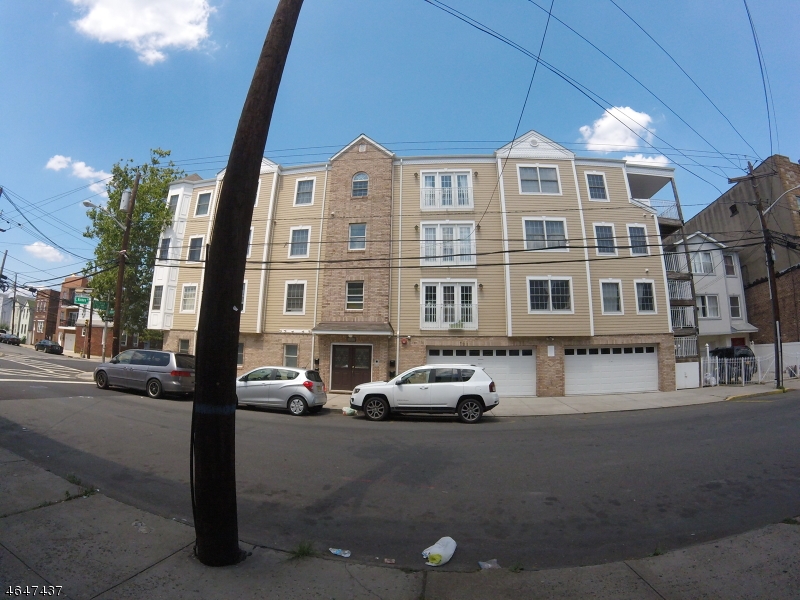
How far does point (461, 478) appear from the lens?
6.20 meters

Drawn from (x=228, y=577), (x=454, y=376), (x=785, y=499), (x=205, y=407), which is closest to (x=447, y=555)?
(x=228, y=577)

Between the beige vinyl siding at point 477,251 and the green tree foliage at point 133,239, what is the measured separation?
1928 cm

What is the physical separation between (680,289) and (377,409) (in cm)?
1900

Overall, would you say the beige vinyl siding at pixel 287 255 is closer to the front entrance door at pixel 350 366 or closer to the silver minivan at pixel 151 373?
the front entrance door at pixel 350 366

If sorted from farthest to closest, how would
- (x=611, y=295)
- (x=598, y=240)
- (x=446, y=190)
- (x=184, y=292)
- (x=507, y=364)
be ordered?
(x=184, y=292)
(x=446, y=190)
(x=598, y=240)
(x=611, y=295)
(x=507, y=364)

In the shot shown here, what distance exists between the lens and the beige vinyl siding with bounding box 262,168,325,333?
20.4 meters

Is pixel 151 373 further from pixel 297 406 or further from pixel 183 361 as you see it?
pixel 297 406

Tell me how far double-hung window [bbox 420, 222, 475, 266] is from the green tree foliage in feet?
66.6

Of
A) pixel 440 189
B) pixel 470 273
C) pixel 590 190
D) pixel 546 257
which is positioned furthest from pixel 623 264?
pixel 440 189

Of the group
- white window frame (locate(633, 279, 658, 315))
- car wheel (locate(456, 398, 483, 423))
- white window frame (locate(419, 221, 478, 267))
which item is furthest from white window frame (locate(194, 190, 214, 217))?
white window frame (locate(633, 279, 658, 315))

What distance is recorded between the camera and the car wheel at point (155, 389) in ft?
45.9

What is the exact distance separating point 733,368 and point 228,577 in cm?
2479

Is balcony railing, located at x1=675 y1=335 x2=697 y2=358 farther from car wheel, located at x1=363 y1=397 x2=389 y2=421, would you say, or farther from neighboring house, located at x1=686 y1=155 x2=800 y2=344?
car wheel, located at x1=363 y1=397 x2=389 y2=421

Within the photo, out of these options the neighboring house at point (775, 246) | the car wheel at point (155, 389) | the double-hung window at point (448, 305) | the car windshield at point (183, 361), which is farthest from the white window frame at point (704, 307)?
the car wheel at point (155, 389)
